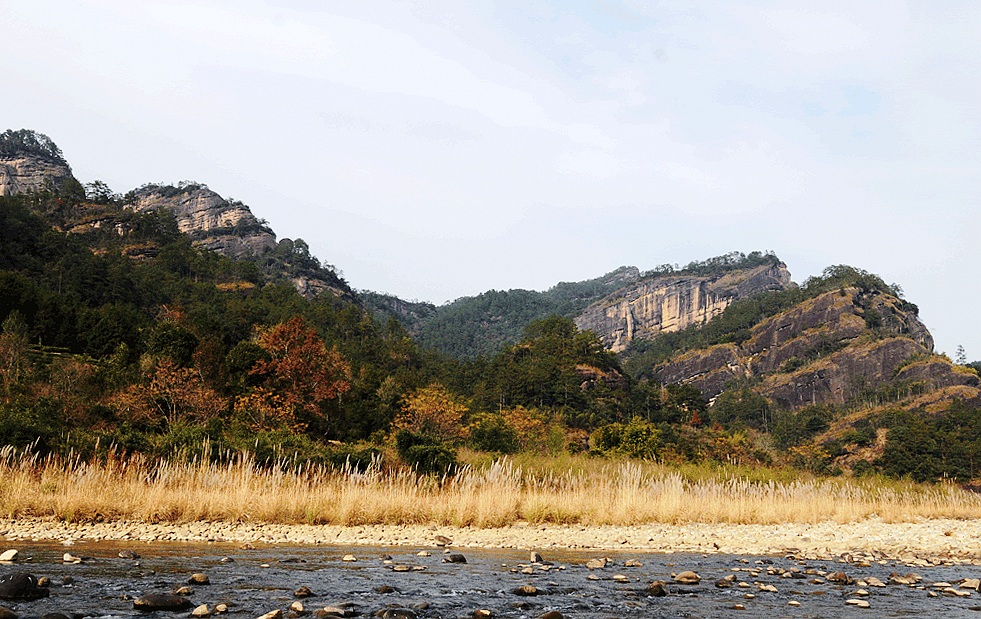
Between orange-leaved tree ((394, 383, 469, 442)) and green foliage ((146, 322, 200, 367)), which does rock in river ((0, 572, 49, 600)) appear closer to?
green foliage ((146, 322, 200, 367))

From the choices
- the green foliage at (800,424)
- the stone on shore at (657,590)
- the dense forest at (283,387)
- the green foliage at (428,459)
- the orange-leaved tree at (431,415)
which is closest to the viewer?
the stone on shore at (657,590)

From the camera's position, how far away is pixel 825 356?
16312 centimetres

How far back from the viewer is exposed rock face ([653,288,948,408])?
153 meters

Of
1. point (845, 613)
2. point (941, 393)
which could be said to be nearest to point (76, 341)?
point (845, 613)

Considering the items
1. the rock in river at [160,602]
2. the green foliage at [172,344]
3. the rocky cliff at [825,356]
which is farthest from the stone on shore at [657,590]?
the rocky cliff at [825,356]

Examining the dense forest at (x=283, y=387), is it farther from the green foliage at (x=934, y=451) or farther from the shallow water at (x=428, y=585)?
the shallow water at (x=428, y=585)

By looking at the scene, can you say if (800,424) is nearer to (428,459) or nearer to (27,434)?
(428,459)

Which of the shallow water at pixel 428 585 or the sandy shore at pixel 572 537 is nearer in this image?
the shallow water at pixel 428 585

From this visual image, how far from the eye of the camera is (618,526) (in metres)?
18.2

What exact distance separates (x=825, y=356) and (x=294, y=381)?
150m

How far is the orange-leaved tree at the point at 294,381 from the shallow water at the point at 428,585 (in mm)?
29430

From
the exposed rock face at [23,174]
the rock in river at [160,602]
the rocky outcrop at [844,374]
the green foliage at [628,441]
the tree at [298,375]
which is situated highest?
the exposed rock face at [23,174]

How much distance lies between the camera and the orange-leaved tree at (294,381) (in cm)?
4069

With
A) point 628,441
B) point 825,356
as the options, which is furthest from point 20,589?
point 825,356
